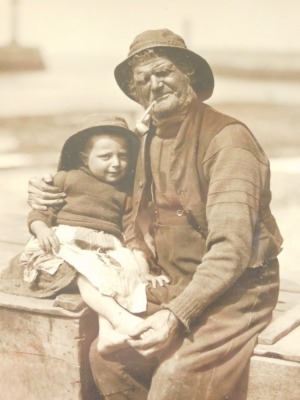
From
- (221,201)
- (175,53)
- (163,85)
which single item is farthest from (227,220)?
(175,53)

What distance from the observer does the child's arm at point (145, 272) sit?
11.5 ft

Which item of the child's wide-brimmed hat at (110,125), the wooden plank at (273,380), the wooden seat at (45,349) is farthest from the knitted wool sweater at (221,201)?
the wooden seat at (45,349)

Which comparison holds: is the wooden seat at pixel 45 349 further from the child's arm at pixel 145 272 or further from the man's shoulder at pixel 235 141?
the man's shoulder at pixel 235 141

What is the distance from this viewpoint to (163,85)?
332 centimetres

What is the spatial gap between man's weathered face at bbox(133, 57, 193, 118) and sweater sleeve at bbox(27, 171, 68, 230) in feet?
1.81

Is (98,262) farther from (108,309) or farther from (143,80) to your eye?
(143,80)

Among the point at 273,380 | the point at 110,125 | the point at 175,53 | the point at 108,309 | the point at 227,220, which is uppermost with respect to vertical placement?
the point at 175,53

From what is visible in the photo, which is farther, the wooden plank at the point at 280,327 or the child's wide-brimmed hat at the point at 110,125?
the child's wide-brimmed hat at the point at 110,125

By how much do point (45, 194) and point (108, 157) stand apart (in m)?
0.35

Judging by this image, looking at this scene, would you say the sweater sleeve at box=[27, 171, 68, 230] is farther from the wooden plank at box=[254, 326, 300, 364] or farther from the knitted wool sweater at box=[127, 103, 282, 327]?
the wooden plank at box=[254, 326, 300, 364]

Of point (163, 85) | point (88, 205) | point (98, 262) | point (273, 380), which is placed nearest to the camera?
point (273, 380)

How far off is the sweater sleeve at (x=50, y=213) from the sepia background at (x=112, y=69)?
39 centimetres

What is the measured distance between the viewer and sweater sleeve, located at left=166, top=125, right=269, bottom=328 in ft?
10.4

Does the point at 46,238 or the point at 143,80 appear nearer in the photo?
the point at 143,80
